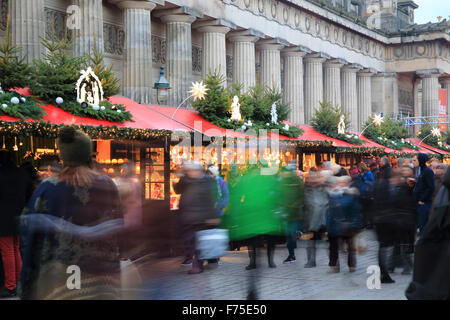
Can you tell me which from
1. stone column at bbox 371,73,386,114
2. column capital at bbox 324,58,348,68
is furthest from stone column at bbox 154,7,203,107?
stone column at bbox 371,73,386,114

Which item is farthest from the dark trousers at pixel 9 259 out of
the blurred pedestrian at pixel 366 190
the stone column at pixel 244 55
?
the stone column at pixel 244 55

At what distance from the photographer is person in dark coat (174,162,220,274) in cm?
915

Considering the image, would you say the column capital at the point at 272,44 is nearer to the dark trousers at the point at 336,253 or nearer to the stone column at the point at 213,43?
the stone column at the point at 213,43

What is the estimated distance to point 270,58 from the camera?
3450 centimetres

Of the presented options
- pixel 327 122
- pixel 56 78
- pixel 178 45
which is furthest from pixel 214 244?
pixel 327 122

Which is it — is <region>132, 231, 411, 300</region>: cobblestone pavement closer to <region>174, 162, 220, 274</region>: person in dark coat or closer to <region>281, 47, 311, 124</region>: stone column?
<region>174, 162, 220, 274</region>: person in dark coat

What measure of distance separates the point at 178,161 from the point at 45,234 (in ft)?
41.7

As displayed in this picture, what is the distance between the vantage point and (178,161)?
17.0 m

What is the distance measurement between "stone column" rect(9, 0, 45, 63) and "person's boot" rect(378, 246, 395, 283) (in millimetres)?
13261

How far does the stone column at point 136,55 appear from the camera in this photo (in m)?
24.3

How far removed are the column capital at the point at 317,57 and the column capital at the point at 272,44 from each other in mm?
4213

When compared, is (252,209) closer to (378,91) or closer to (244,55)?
(244,55)
